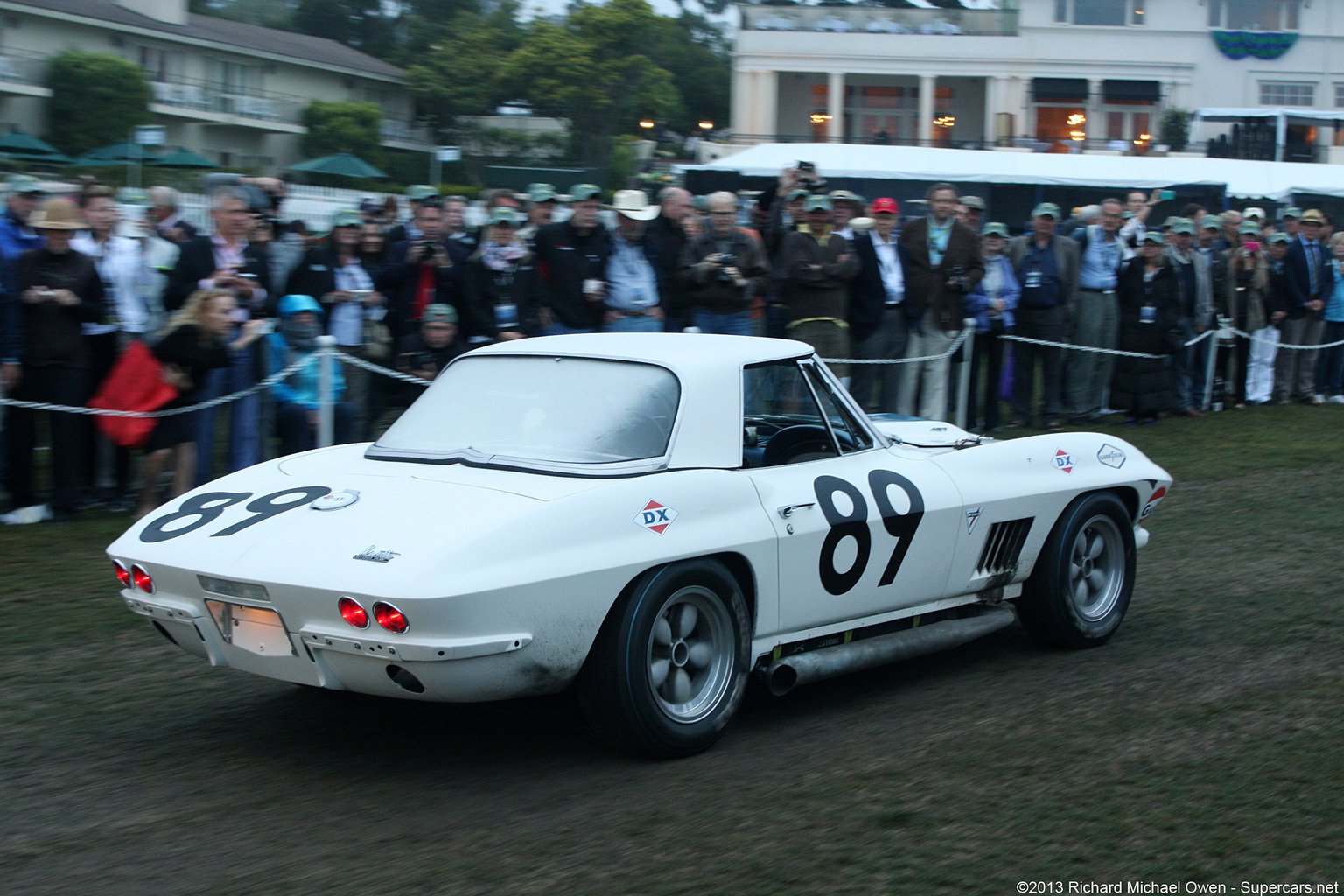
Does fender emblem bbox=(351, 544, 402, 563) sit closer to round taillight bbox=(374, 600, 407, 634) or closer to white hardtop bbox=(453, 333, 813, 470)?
round taillight bbox=(374, 600, 407, 634)

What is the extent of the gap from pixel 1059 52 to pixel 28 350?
54.8 metres

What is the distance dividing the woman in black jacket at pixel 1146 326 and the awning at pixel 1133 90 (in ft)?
153

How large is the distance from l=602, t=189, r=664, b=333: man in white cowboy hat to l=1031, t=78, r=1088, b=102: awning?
167ft

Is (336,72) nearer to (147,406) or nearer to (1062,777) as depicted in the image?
(147,406)

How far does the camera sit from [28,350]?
7.61 meters

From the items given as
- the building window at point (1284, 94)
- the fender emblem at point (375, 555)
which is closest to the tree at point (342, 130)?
the building window at point (1284, 94)

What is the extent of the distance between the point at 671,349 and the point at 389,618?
1.72 m

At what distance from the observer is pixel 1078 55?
182 feet

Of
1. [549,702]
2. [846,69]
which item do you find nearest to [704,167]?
[549,702]

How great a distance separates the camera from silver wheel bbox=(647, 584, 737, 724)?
4281 mm

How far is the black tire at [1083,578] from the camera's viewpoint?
225 inches

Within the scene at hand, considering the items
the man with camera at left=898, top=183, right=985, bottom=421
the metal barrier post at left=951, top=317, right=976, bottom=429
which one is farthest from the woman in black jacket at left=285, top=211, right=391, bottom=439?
the metal barrier post at left=951, top=317, right=976, bottom=429

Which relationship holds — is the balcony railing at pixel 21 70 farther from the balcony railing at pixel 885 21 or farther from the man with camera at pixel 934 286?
the man with camera at pixel 934 286

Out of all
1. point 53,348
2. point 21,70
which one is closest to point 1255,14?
point 21,70
